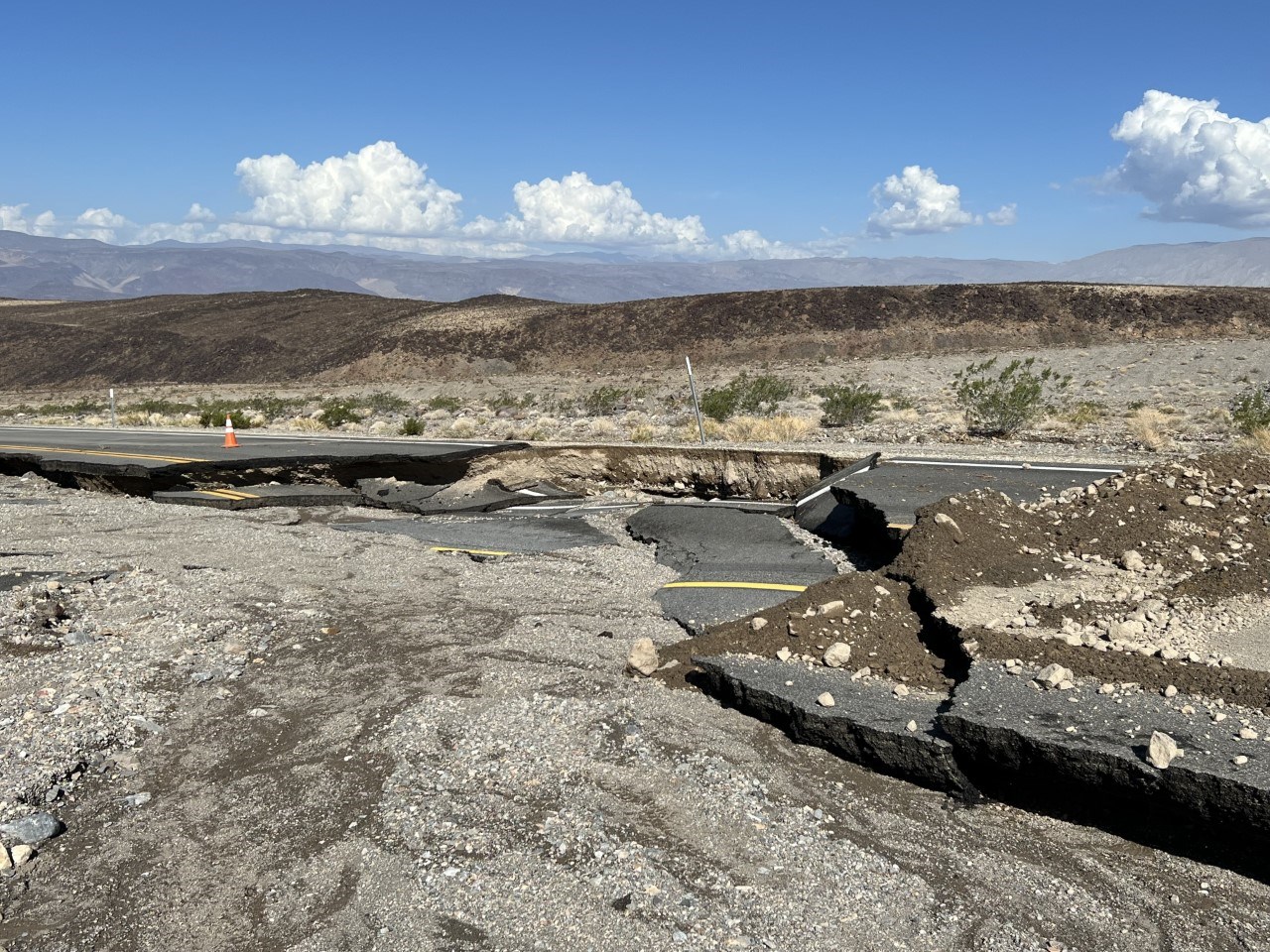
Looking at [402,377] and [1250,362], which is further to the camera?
[402,377]

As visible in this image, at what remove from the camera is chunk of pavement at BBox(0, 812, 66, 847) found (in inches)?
177

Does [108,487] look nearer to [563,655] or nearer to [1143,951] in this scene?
[563,655]

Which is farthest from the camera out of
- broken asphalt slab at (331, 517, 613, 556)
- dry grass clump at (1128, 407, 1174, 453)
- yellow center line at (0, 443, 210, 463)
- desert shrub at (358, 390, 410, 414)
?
desert shrub at (358, 390, 410, 414)

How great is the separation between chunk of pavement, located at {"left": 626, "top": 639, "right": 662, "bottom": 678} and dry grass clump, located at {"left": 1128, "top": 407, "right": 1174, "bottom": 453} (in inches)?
406

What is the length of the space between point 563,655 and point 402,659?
1125 mm

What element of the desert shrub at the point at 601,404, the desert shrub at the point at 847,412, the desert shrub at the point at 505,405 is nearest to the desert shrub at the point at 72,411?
the desert shrub at the point at 505,405

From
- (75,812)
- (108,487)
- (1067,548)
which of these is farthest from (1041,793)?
(108,487)

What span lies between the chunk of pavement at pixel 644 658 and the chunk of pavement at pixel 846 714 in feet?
1.10

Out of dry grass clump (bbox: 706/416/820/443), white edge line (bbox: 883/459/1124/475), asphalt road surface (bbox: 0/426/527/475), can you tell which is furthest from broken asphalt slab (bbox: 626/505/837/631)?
dry grass clump (bbox: 706/416/820/443)

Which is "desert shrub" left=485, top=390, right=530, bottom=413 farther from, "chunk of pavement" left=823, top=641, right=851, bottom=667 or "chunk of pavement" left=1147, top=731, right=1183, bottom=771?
"chunk of pavement" left=1147, top=731, right=1183, bottom=771

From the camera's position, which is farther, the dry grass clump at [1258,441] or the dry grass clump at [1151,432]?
the dry grass clump at [1151,432]

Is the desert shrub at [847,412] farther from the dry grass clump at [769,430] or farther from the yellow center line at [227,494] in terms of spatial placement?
the yellow center line at [227,494]

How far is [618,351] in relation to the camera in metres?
54.1

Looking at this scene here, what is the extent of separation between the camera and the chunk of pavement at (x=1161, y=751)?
A: 4.21 m
